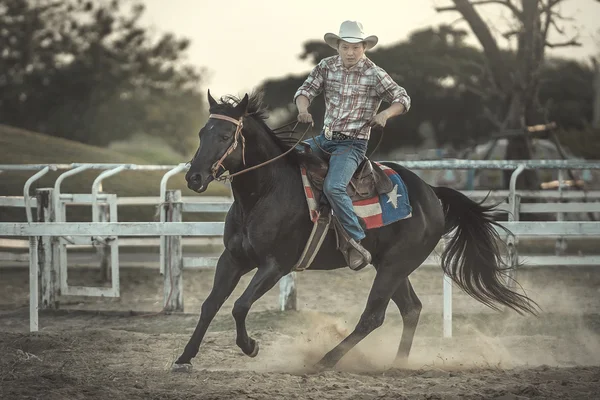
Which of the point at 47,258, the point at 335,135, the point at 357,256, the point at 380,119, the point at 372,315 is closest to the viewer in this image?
the point at 380,119

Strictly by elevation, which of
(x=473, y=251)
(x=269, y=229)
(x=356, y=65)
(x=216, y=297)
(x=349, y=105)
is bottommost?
(x=216, y=297)

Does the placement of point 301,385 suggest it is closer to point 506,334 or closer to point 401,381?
point 401,381

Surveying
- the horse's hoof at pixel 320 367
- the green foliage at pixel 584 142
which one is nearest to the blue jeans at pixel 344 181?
the horse's hoof at pixel 320 367

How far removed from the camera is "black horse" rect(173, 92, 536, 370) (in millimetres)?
6066

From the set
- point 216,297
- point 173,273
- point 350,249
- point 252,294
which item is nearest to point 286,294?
point 173,273

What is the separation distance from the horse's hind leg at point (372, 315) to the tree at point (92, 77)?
36.2m

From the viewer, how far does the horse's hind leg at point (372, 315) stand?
642 cm

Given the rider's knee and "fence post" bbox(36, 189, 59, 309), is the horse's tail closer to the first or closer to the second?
the rider's knee

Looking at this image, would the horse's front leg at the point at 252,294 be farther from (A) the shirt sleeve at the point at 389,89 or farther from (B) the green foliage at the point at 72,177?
(B) the green foliage at the point at 72,177

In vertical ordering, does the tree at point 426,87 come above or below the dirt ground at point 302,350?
above

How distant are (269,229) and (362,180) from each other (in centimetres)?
93

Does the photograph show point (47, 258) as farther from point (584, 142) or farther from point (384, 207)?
point (584, 142)

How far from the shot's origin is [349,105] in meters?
6.69

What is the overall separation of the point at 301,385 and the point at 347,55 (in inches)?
98.9
